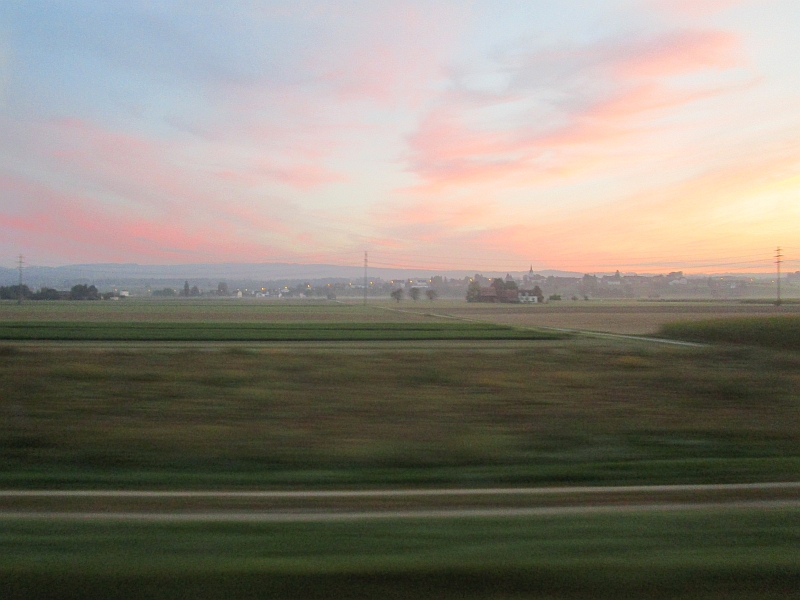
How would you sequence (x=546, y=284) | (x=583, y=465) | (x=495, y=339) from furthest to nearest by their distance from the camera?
(x=546, y=284) < (x=495, y=339) < (x=583, y=465)

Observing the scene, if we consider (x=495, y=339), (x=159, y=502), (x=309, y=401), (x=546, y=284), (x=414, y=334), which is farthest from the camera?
(x=546, y=284)

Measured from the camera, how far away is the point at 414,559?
442 cm

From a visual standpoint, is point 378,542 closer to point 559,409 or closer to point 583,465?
point 583,465

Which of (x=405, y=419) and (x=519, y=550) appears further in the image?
(x=405, y=419)

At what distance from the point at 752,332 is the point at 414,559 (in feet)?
80.4

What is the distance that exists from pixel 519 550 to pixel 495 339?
83.9ft

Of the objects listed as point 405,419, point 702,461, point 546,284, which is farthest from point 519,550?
point 546,284

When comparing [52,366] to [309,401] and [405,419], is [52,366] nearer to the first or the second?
[309,401]

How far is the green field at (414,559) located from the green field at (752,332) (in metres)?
21.1

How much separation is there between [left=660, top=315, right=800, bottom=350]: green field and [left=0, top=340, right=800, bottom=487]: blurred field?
9.99 meters

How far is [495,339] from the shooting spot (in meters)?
29.9

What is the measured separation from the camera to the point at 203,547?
4.71 metres

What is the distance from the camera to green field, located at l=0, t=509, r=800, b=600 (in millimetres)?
4008

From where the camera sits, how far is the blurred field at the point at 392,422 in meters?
7.64
